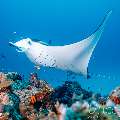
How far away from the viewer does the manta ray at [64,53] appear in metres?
7.16

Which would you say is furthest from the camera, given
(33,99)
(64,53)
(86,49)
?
(64,53)

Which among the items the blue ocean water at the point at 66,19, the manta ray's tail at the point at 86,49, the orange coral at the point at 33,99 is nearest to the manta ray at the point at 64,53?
the manta ray's tail at the point at 86,49

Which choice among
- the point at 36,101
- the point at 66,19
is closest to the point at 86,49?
the point at 36,101

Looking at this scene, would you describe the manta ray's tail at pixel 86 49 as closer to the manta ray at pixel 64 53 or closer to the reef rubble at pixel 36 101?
the manta ray at pixel 64 53

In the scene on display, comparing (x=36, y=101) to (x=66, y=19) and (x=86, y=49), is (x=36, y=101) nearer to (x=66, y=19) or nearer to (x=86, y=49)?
(x=86, y=49)

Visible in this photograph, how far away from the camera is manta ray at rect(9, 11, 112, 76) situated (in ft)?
23.5

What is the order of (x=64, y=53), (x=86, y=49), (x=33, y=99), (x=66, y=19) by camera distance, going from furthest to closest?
(x=66, y=19) → (x=64, y=53) → (x=86, y=49) → (x=33, y=99)

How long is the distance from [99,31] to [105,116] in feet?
13.7

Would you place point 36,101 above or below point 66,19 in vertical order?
below

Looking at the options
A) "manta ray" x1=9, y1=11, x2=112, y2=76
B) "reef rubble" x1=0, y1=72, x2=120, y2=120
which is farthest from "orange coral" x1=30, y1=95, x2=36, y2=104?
"manta ray" x1=9, y1=11, x2=112, y2=76

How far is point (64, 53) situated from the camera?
300 inches

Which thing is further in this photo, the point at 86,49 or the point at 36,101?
the point at 86,49

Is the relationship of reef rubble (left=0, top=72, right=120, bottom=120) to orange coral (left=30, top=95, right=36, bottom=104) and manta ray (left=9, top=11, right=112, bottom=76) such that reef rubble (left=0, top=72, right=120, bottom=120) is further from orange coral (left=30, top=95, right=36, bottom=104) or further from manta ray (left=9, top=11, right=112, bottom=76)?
manta ray (left=9, top=11, right=112, bottom=76)

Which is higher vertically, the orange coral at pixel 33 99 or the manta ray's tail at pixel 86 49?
the manta ray's tail at pixel 86 49
